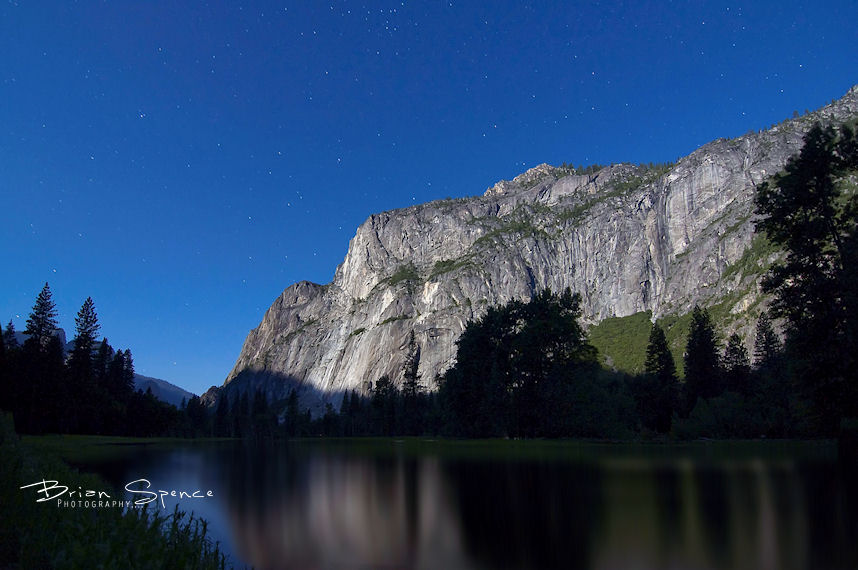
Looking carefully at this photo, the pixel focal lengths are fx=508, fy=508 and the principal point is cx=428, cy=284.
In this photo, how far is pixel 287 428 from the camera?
18712 cm

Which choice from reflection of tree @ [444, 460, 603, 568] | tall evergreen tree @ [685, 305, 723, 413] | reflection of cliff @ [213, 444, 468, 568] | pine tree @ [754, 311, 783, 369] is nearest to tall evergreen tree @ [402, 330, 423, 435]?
tall evergreen tree @ [685, 305, 723, 413]

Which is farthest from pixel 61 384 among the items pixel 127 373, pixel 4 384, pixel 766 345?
pixel 766 345

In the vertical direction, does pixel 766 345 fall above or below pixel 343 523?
above

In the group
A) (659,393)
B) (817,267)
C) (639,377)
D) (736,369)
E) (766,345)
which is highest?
(817,267)

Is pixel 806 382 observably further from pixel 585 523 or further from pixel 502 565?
pixel 502 565

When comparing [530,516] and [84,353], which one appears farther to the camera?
[84,353]

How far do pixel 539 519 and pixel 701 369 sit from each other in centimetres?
8710

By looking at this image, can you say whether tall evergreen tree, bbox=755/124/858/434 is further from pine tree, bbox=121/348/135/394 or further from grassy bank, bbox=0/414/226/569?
pine tree, bbox=121/348/135/394

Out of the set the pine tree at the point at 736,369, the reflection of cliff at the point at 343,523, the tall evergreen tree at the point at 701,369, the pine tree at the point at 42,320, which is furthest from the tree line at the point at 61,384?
the pine tree at the point at 736,369

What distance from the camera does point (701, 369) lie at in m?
88.1

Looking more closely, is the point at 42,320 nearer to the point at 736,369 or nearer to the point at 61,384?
the point at 61,384

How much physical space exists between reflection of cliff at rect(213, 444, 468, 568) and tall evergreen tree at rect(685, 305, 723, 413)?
78.6 m

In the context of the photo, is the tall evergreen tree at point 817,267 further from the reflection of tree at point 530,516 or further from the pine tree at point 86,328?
the pine tree at point 86,328

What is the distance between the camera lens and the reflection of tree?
10.2 metres
